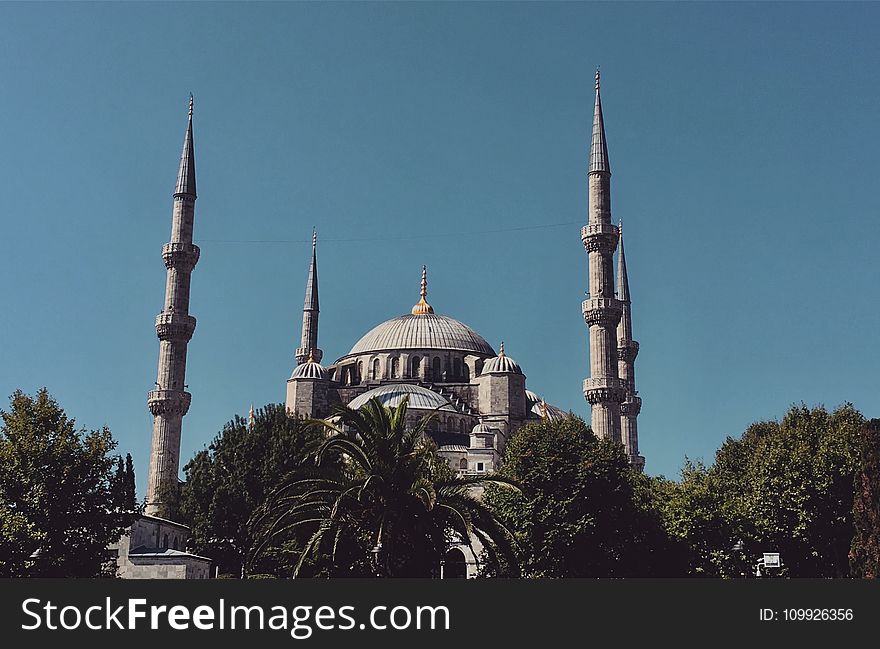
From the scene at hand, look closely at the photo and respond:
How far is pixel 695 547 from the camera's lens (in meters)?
34.5

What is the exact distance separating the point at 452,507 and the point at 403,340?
171ft

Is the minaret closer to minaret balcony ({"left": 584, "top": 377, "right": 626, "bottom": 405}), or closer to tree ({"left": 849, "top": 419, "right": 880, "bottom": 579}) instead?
minaret balcony ({"left": 584, "top": 377, "right": 626, "bottom": 405})

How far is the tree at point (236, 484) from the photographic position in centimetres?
4006

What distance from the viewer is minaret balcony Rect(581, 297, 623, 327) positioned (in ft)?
169

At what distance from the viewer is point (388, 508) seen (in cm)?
2295

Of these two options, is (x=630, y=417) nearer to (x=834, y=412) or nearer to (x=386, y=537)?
(x=834, y=412)

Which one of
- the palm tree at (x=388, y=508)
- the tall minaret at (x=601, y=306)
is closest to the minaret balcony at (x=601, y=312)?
the tall minaret at (x=601, y=306)

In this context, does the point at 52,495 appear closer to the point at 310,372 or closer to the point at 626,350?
the point at 310,372

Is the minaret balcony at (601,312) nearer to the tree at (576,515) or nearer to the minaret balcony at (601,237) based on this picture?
the minaret balcony at (601,237)

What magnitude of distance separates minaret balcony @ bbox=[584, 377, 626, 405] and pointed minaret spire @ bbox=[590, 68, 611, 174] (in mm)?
10705

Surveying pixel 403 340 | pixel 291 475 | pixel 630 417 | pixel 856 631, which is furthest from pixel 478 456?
pixel 856 631

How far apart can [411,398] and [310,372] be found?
290 inches

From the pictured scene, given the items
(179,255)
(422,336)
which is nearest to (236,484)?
(179,255)

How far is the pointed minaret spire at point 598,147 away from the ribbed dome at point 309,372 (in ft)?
78.3
